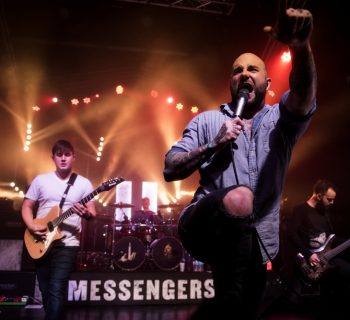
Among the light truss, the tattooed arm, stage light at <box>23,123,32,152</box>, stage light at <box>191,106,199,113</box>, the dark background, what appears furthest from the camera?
stage light at <box>191,106,199,113</box>

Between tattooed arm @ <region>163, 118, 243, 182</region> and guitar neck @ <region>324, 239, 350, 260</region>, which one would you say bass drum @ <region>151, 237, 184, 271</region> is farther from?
tattooed arm @ <region>163, 118, 243, 182</region>

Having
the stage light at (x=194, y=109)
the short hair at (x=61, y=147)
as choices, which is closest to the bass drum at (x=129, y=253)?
the short hair at (x=61, y=147)

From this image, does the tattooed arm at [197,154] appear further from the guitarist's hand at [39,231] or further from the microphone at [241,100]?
the guitarist's hand at [39,231]

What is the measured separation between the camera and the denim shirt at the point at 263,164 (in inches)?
67.3

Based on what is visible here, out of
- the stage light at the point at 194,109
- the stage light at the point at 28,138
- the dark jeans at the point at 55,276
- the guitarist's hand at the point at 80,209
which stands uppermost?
the stage light at the point at 194,109

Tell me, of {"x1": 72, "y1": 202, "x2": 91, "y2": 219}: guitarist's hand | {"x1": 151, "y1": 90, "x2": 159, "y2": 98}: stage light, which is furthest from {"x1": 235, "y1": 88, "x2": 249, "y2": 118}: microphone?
{"x1": 151, "y1": 90, "x2": 159, "y2": 98}: stage light

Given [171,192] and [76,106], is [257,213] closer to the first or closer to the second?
[76,106]

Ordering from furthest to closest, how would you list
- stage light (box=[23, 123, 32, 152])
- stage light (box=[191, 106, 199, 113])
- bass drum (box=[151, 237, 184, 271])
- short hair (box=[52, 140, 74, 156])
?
stage light (box=[191, 106, 199, 113]), stage light (box=[23, 123, 32, 152]), bass drum (box=[151, 237, 184, 271]), short hair (box=[52, 140, 74, 156])

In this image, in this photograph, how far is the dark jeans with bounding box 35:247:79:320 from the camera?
12.3 ft

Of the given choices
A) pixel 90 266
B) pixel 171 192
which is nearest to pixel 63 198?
pixel 90 266

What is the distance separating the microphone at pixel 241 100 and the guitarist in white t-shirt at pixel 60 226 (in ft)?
9.37

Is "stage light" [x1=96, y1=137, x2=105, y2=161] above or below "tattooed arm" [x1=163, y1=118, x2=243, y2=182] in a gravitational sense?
above

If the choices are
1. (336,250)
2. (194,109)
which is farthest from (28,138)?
(336,250)

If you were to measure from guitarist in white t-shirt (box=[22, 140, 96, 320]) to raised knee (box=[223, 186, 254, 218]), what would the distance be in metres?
3.12
